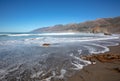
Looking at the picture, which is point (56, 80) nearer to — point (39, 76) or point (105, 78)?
point (39, 76)

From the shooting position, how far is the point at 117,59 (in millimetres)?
7508

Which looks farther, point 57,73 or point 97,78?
point 57,73

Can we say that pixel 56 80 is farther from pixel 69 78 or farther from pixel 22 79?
pixel 22 79

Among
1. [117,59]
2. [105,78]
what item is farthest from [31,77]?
[117,59]

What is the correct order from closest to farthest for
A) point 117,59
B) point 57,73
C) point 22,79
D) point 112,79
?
point 112,79 → point 22,79 → point 57,73 → point 117,59

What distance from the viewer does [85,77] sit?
16.4 feet

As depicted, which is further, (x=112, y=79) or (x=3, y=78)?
(x=3, y=78)

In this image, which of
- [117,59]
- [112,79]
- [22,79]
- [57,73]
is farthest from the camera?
[117,59]

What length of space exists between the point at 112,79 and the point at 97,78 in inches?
23.5

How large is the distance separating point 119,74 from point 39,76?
3.69 metres

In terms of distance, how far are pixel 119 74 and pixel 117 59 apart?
2801 millimetres

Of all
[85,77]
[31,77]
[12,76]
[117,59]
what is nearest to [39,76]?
[31,77]

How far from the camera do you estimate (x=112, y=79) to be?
15.1 ft

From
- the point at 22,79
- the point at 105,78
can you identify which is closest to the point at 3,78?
the point at 22,79
